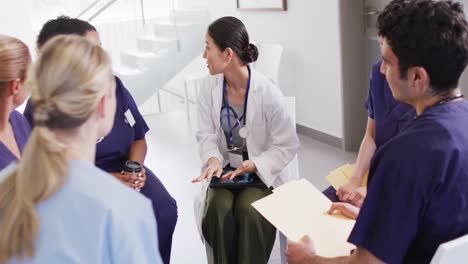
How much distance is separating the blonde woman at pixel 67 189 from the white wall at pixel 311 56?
2.92 meters

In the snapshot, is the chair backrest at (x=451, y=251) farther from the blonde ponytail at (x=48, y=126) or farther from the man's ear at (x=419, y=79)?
the blonde ponytail at (x=48, y=126)

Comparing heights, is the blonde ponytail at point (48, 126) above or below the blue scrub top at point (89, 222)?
above

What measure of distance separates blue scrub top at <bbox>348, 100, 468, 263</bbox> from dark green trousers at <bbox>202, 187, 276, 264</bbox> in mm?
889

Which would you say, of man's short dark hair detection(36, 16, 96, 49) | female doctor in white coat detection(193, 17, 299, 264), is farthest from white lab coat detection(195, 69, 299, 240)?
man's short dark hair detection(36, 16, 96, 49)

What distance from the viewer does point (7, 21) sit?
16.6 ft

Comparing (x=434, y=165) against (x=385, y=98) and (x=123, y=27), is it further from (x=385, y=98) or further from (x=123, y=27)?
(x=123, y=27)

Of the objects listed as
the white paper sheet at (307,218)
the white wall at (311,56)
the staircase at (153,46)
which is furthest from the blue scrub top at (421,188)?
the staircase at (153,46)

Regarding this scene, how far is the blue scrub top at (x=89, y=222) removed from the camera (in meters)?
0.85

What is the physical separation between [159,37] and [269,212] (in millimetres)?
4061

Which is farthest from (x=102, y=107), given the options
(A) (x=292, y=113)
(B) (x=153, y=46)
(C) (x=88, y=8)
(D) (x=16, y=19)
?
(D) (x=16, y=19)

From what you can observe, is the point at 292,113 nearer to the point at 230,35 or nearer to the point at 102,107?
the point at 230,35

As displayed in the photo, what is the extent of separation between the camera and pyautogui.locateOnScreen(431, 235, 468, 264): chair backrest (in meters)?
0.90

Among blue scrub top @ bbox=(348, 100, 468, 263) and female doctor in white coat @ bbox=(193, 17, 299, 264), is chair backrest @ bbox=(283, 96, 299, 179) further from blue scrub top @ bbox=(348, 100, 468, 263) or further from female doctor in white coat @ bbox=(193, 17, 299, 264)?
blue scrub top @ bbox=(348, 100, 468, 263)

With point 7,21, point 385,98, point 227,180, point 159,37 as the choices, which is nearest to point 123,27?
point 159,37
